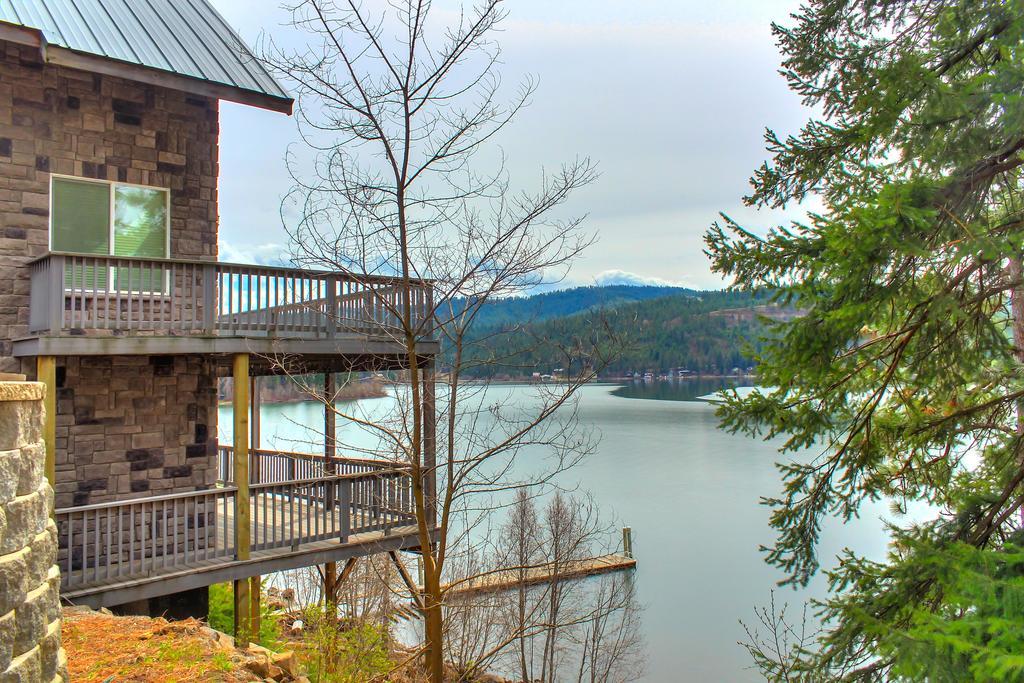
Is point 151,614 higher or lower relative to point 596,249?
lower

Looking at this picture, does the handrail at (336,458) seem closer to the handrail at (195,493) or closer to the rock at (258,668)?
the handrail at (195,493)

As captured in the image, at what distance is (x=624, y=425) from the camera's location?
59.5 metres

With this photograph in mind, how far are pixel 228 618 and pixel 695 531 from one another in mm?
25909

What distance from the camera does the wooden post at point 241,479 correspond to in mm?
9516

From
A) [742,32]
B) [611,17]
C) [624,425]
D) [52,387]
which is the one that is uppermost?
[611,17]

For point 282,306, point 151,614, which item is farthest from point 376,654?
point 282,306

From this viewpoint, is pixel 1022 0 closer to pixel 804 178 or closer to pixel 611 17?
pixel 804 178

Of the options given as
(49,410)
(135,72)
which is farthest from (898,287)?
(135,72)

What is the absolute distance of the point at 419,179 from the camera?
8.92 metres

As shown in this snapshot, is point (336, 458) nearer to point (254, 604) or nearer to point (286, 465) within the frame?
point (254, 604)

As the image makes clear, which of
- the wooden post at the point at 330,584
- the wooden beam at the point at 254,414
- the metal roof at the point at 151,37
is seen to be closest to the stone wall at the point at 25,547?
the metal roof at the point at 151,37

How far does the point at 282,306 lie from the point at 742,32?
2592cm

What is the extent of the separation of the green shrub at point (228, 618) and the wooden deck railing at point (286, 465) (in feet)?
6.41

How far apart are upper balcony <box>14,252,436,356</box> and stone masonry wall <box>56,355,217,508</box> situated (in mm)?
724
